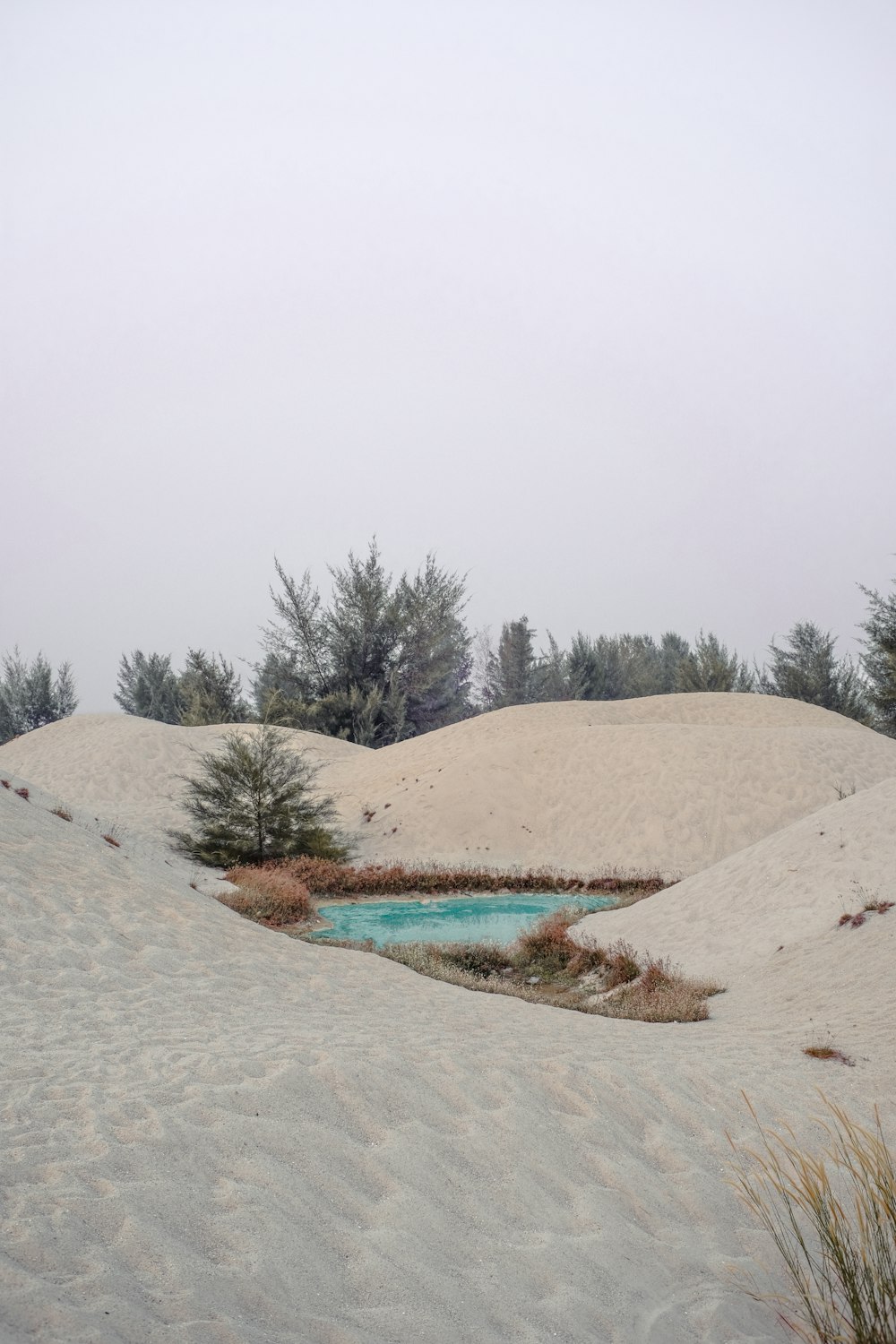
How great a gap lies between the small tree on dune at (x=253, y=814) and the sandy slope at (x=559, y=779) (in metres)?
1.79

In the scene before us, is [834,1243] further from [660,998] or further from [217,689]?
[217,689]

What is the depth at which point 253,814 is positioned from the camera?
18.5 meters

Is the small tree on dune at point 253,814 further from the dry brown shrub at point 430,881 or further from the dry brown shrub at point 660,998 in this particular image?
the dry brown shrub at point 660,998

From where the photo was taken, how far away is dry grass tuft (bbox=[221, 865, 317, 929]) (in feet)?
41.6

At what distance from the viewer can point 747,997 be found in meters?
8.29

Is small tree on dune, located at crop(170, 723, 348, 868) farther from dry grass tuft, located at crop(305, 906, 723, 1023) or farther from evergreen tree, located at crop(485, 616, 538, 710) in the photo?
evergreen tree, located at crop(485, 616, 538, 710)

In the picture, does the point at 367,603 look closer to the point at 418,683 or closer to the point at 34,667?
the point at 418,683

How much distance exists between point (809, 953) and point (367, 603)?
28573mm

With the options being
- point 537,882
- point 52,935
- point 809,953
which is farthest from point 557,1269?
point 537,882

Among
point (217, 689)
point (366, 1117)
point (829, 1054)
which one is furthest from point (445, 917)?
point (217, 689)

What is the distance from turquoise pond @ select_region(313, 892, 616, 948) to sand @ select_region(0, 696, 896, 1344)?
334 cm

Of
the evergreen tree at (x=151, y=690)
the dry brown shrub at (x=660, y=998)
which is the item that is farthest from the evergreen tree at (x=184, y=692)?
the dry brown shrub at (x=660, y=998)

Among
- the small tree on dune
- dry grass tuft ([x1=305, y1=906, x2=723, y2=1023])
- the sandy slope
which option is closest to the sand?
dry grass tuft ([x1=305, y1=906, x2=723, y2=1023])

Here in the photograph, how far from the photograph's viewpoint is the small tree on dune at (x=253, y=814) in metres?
18.4
